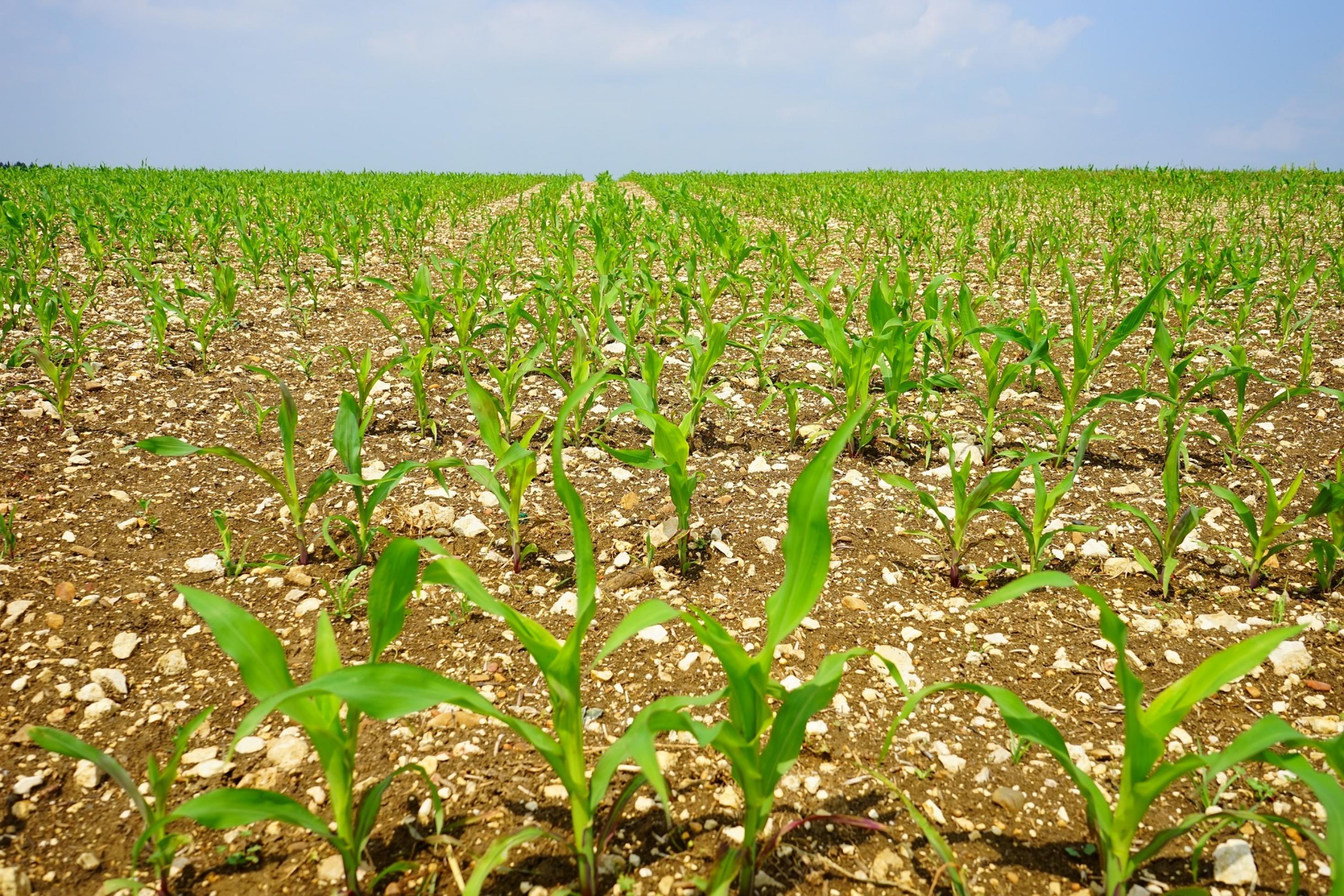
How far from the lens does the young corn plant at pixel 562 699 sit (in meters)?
1.04

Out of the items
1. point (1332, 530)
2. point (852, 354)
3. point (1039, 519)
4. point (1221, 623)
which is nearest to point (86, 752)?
point (1039, 519)

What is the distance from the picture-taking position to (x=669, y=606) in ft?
3.91

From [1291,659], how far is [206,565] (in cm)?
302

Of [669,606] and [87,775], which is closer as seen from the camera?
[669,606]

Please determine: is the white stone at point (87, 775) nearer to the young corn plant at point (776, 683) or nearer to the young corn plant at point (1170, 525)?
the young corn plant at point (776, 683)

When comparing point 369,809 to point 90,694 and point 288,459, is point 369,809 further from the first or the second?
point 288,459

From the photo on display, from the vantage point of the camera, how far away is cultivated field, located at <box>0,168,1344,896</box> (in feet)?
4.04

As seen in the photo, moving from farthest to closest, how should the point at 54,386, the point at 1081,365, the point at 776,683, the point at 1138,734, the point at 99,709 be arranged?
the point at 54,386
the point at 1081,365
the point at 99,709
the point at 776,683
the point at 1138,734

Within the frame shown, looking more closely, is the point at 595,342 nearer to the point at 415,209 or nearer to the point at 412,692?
the point at 412,692

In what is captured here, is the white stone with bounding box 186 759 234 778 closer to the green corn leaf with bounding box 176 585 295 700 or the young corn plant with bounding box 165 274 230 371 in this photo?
the green corn leaf with bounding box 176 585 295 700

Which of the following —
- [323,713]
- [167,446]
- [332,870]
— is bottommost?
[332,870]

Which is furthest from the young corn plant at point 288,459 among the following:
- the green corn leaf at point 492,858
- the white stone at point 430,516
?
the green corn leaf at point 492,858

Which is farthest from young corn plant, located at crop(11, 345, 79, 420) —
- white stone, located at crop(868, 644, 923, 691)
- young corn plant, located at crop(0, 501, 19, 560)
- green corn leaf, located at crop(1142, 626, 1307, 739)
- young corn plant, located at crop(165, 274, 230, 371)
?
green corn leaf, located at crop(1142, 626, 1307, 739)

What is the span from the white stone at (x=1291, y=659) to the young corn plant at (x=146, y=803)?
2351 mm
